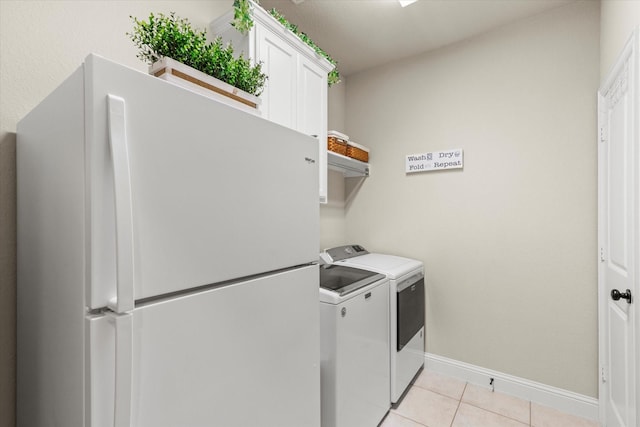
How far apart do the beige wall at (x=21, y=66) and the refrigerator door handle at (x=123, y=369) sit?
840 mm

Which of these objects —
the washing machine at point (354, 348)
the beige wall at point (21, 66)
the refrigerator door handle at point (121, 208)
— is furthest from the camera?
the washing machine at point (354, 348)

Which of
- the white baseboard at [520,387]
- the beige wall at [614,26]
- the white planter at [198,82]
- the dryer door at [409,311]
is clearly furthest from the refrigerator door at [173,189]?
the white baseboard at [520,387]

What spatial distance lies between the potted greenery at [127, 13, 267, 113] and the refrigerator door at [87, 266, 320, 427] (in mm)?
633

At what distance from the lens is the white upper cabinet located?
1.55 m

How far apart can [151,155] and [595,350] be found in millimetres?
2811

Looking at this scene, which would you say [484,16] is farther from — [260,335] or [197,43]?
[260,335]

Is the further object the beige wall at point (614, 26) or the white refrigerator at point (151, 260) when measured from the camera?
the beige wall at point (614, 26)

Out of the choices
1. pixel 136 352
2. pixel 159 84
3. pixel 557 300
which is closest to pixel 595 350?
pixel 557 300

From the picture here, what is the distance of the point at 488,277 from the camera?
2332mm

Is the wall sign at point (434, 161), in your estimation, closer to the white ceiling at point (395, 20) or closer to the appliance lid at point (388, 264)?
the appliance lid at point (388, 264)

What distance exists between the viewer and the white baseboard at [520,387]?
200cm

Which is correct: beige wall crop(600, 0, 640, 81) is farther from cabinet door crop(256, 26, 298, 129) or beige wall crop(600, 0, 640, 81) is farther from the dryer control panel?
the dryer control panel

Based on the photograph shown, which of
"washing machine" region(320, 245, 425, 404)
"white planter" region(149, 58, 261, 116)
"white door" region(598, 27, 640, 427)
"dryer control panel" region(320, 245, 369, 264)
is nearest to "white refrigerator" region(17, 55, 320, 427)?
"white planter" region(149, 58, 261, 116)

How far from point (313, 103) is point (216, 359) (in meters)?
1.68
